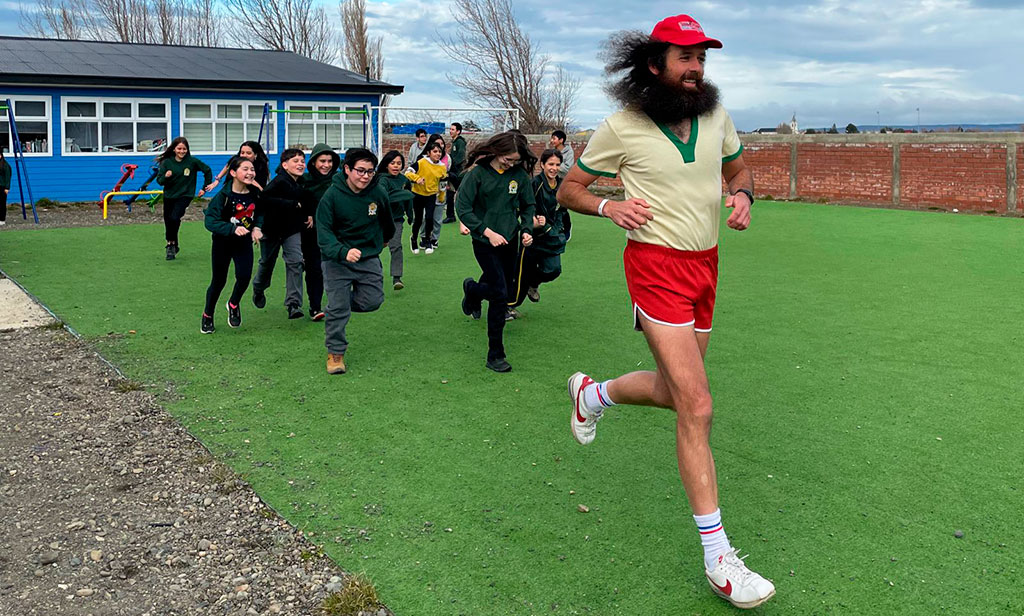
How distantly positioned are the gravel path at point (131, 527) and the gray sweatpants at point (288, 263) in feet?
9.22

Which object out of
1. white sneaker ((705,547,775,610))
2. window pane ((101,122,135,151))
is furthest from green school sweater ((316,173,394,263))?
window pane ((101,122,135,151))

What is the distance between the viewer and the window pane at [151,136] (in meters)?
24.4

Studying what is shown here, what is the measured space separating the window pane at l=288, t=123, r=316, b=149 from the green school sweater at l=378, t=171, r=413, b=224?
55.4 feet

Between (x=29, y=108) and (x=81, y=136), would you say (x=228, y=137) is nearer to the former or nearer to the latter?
(x=81, y=136)

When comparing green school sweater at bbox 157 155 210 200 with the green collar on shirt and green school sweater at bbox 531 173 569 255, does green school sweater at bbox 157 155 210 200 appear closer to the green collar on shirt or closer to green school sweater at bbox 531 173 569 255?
green school sweater at bbox 531 173 569 255

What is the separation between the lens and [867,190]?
79.1ft

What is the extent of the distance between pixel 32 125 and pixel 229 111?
4.72m

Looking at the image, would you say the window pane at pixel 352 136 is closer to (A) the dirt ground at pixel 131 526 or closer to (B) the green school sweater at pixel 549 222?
(B) the green school sweater at pixel 549 222

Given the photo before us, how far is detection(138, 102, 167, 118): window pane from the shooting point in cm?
2436

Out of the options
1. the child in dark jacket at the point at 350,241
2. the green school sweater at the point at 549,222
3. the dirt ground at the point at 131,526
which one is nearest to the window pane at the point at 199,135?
the green school sweater at the point at 549,222

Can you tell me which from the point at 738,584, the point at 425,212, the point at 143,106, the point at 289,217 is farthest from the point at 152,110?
the point at 738,584

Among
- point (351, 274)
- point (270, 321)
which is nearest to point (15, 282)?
point (270, 321)

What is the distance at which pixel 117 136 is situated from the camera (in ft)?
79.1

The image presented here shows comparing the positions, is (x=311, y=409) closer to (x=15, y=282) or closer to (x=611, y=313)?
(x=611, y=313)
